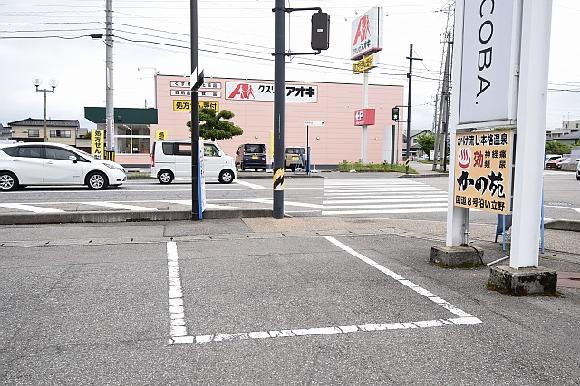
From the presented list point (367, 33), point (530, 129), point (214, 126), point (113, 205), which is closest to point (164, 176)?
point (113, 205)

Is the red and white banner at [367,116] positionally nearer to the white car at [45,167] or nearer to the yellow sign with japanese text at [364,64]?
the yellow sign with japanese text at [364,64]

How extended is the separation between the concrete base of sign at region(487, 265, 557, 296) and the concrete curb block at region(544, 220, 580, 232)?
4912 millimetres

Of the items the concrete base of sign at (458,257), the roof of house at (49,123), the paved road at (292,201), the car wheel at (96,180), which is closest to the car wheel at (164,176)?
the paved road at (292,201)

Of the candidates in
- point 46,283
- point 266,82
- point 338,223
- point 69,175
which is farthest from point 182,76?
point 46,283

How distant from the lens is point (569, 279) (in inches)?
212

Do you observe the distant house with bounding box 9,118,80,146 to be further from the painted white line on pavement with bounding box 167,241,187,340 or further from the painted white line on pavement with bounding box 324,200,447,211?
the painted white line on pavement with bounding box 167,241,187,340

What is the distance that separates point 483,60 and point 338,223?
4.73 m

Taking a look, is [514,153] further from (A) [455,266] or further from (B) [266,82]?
(B) [266,82]

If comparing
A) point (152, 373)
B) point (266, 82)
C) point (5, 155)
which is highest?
point (266, 82)

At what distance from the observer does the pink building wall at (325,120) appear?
39.1 metres

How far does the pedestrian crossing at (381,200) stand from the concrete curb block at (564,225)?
3341 millimetres

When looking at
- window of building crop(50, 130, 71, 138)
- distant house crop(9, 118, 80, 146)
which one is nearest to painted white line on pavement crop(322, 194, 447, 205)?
distant house crop(9, 118, 80, 146)

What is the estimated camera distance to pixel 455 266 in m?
5.86

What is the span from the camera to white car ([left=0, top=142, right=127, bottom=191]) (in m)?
15.1
